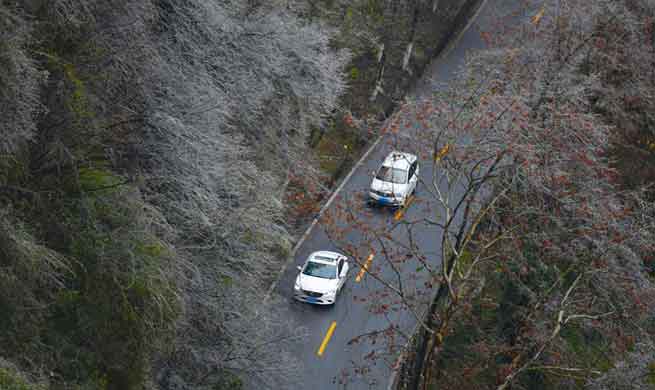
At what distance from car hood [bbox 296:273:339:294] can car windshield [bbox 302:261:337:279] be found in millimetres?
150

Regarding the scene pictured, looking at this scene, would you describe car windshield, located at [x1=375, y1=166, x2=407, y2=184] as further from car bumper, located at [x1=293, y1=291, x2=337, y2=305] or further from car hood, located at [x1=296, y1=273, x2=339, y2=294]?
car bumper, located at [x1=293, y1=291, x2=337, y2=305]

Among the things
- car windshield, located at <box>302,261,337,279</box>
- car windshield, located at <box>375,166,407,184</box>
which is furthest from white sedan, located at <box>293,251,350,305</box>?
car windshield, located at <box>375,166,407,184</box>

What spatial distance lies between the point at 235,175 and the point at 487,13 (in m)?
28.0

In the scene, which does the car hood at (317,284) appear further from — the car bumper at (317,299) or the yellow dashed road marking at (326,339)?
the yellow dashed road marking at (326,339)

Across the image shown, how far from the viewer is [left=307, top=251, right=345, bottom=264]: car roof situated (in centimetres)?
2381

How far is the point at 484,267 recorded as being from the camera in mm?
17797

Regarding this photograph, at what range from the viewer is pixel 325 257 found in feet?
78.7

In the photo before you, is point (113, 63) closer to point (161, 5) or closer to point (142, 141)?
point (142, 141)

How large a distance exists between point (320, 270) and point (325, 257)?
1.98 ft

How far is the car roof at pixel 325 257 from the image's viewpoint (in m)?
23.8

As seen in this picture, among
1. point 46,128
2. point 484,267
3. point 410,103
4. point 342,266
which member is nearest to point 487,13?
point 342,266

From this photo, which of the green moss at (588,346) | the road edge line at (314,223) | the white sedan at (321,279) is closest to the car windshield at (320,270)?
the white sedan at (321,279)

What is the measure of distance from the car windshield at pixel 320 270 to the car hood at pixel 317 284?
150mm

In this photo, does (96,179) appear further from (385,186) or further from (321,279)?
(385,186)
